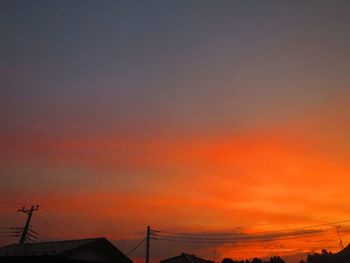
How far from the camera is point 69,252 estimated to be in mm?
22953

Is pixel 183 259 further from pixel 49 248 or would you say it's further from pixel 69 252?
pixel 69 252

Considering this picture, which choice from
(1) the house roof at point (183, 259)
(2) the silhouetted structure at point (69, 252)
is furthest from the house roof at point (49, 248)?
(1) the house roof at point (183, 259)

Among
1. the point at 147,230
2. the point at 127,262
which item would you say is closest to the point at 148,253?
the point at 147,230

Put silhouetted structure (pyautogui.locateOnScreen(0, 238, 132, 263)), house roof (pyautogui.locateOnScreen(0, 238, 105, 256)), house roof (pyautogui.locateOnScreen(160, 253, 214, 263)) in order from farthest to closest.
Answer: house roof (pyautogui.locateOnScreen(160, 253, 214, 263))
house roof (pyautogui.locateOnScreen(0, 238, 105, 256))
silhouetted structure (pyautogui.locateOnScreen(0, 238, 132, 263))

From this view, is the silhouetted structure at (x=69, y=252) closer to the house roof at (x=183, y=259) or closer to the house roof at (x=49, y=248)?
the house roof at (x=49, y=248)

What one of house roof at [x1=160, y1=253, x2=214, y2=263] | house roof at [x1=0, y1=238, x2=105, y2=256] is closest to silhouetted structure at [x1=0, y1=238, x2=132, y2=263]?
house roof at [x1=0, y1=238, x2=105, y2=256]

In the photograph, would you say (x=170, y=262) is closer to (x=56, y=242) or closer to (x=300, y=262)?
(x=300, y=262)

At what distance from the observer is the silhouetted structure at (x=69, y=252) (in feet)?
75.0

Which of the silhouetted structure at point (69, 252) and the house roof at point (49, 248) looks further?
the house roof at point (49, 248)

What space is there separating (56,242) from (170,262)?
3013 centimetres

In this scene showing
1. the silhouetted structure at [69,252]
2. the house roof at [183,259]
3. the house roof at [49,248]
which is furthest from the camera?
the house roof at [183,259]

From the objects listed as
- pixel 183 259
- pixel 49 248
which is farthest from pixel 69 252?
pixel 183 259

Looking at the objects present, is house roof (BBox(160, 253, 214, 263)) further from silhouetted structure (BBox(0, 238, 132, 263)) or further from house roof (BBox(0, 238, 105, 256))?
house roof (BBox(0, 238, 105, 256))

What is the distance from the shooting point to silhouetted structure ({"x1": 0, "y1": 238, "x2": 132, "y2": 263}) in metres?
22.9
